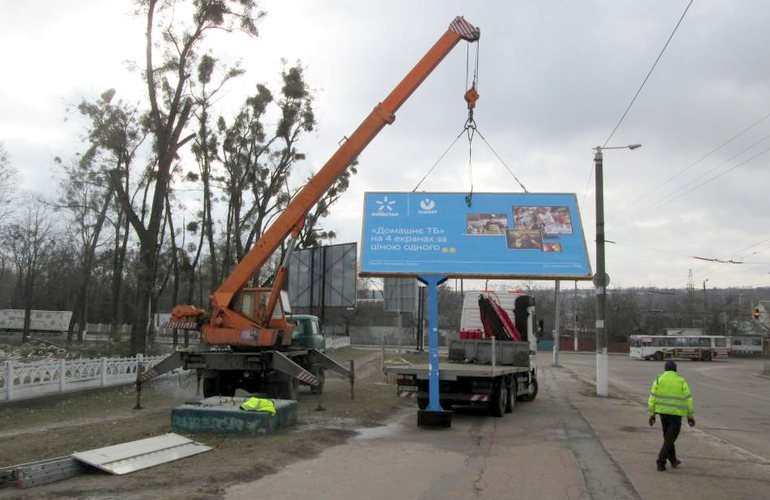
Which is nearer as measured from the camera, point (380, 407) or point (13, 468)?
point (13, 468)

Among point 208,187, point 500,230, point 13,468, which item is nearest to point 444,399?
point 500,230

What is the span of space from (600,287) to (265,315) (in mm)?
12237

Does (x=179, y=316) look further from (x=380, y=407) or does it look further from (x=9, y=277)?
(x=9, y=277)

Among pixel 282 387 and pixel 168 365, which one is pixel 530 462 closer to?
pixel 282 387

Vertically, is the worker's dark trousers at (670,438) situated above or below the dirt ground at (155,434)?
above

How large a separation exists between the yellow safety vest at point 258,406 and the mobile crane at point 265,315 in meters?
3.06

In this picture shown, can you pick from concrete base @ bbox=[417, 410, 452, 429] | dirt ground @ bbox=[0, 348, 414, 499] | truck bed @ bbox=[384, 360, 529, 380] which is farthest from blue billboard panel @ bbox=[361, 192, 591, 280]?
dirt ground @ bbox=[0, 348, 414, 499]

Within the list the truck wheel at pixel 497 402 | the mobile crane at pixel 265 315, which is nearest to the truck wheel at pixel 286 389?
the mobile crane at pixel 265 315

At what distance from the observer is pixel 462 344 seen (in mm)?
16781

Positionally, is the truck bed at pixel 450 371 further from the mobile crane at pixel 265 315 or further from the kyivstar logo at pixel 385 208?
the kyivstar logo at pixel 385 208

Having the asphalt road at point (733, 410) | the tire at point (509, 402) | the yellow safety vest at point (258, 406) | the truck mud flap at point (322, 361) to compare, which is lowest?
the asphalt road at point (733, 410)

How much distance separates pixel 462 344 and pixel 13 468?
39.0ft

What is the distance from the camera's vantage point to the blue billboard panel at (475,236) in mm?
12484

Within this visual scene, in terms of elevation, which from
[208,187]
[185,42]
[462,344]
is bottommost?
[462,344]
